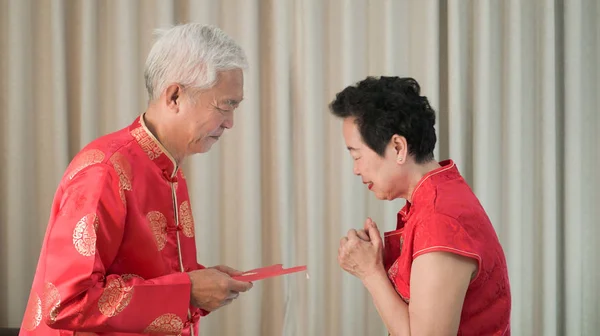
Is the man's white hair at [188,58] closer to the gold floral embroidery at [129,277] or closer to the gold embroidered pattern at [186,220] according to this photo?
the gold embroidered pattern at [186,220]

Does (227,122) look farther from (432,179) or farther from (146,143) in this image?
(432,179)

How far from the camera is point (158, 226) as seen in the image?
1.82 meters

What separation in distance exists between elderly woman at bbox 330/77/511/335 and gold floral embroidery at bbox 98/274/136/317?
0.58 metres

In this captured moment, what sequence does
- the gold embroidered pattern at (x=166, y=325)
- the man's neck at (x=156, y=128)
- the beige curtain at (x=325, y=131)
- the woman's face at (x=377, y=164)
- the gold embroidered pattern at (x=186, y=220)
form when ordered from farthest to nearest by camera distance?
1. the beige curtain at (x=325, y=131)
2. the gold embroidered pattern at (x=186, y=220)
3. the man's neck at (x=156, y=128)
4. the woman's face at (x=377, y=164)
5. the gold embroidered pattern at (x=166, y=325)

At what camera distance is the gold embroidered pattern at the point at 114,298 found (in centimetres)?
156

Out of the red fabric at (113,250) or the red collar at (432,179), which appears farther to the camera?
the red collar at (432,179)

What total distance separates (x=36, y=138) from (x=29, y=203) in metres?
0.32

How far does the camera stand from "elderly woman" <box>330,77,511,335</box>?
1.54 metres

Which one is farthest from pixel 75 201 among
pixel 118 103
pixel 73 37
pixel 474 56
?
pixel 474 56

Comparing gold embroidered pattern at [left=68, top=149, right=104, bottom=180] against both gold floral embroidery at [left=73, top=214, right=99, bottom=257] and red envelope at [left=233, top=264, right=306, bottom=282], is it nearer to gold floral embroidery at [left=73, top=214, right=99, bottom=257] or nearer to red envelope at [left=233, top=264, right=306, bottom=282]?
gold floral embroidery at [left=73, top=214, right=99, bottom=257]

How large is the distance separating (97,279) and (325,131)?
6.53 ft

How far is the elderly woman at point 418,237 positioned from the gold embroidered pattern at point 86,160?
63 cm

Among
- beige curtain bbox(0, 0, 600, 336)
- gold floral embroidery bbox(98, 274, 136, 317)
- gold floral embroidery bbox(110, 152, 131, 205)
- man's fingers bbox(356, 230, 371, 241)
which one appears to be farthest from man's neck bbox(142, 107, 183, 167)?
beige curtain bbox(0, 0, 600, 336)

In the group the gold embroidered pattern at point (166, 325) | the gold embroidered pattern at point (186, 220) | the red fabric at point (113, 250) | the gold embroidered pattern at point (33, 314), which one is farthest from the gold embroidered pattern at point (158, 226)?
the gold embroidered pattern at point (33, 314)
